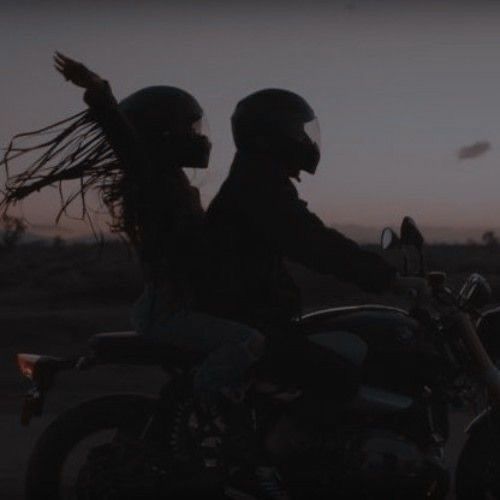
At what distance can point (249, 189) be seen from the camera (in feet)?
19.0

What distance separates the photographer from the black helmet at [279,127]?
6.09 metres

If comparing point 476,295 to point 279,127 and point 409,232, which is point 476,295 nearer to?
point 409,232

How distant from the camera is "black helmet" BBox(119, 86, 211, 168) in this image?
6223 millimetres

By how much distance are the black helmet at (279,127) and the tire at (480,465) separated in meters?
1.36

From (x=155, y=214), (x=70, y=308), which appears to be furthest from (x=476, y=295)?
(x=70, y=308)

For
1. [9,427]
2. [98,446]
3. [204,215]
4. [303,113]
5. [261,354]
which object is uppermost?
[303,113]

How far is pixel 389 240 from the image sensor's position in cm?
594

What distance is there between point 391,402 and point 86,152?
1.61 meters

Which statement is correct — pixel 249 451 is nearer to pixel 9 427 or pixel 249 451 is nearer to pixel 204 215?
pixel 204 215

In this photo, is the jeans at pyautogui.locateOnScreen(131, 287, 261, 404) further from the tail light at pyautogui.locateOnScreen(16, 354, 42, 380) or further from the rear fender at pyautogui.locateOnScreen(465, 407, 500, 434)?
the rear fender at pyautogui.locateOnScreen(465, 407, 500, 434)

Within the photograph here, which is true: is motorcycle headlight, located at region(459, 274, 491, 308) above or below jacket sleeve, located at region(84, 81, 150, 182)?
below

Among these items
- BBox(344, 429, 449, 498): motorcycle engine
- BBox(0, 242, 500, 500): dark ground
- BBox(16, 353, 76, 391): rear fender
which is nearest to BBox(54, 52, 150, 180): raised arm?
BBox(0, 242, 500, 500): dark ground

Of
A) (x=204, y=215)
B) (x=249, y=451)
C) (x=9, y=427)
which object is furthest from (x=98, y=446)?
(x=9, y=427)

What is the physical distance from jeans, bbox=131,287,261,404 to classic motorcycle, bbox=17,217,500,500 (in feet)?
0.27
